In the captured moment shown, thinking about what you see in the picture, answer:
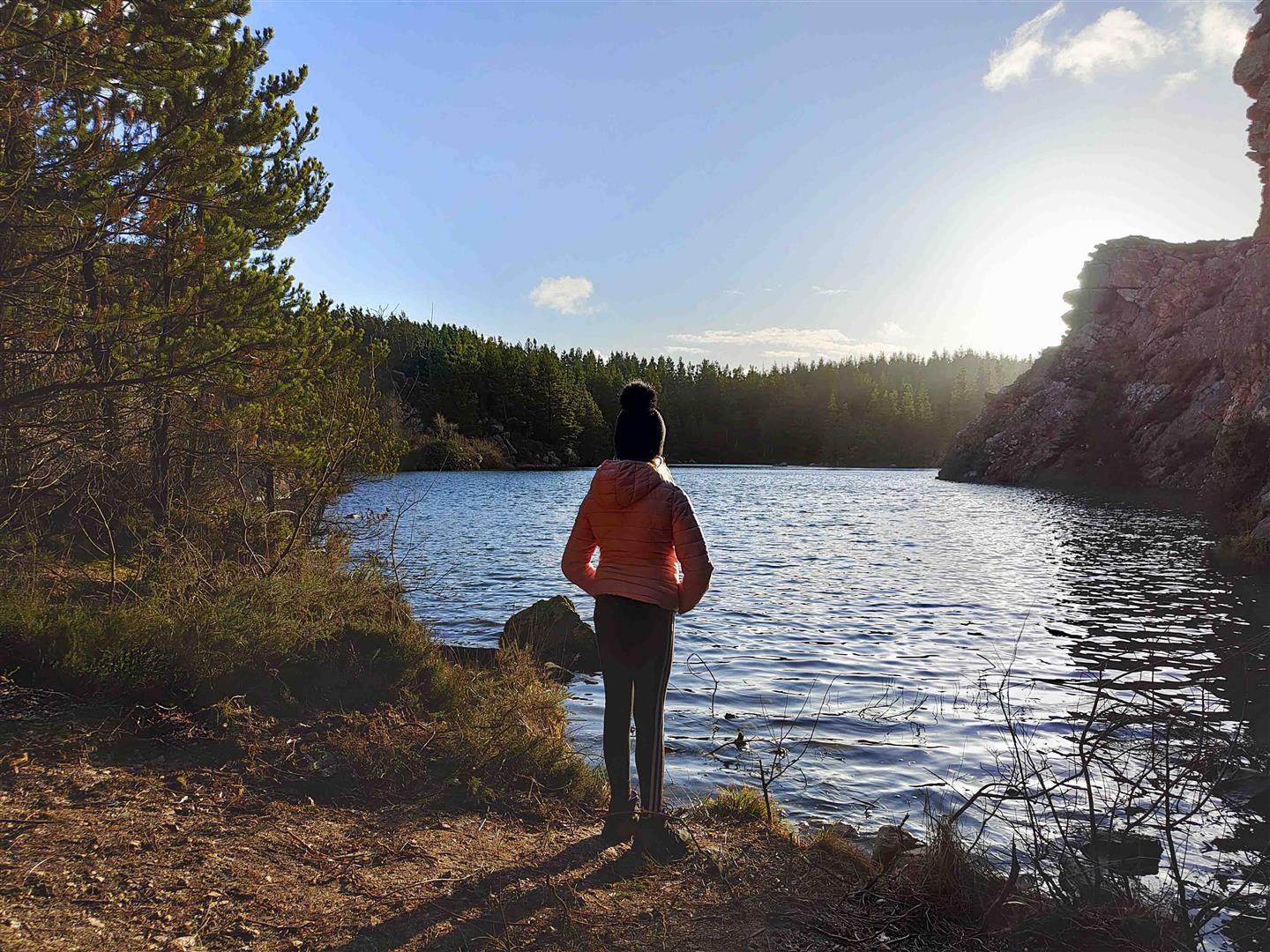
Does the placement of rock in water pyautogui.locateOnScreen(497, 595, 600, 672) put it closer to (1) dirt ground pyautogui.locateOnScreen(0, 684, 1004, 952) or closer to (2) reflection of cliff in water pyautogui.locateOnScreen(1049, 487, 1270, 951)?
(1) dirt ground pyautogui.locateOnScreen(0, 684, 1004, 952)

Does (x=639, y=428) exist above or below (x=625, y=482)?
above

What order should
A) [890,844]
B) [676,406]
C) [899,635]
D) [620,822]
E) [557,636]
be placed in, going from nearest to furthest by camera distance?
[620,822]
[890,844]
[557,636]
[899,635]
[676,406]

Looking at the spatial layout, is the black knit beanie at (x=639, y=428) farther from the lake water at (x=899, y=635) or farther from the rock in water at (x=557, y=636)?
the rock in water at (x=557, y=636)

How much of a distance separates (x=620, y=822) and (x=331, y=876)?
1707 mm

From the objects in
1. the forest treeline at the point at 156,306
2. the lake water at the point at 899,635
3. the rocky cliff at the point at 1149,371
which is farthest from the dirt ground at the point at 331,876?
the rocky cliff at the point at 1149,371

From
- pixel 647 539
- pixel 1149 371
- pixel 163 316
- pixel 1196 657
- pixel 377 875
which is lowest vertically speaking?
pixel 1196 657

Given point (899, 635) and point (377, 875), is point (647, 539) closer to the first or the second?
point (377, 875)

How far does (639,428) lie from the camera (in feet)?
15.3

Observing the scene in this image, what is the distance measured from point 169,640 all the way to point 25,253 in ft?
13.1

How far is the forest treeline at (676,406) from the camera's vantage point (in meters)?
93.1

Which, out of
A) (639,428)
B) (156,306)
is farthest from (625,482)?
(156,306)

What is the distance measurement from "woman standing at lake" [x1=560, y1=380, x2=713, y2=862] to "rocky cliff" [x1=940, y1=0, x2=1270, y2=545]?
31.3 metres

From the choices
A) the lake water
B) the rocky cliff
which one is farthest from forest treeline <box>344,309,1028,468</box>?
the lake water

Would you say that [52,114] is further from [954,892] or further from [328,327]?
[954,892]
